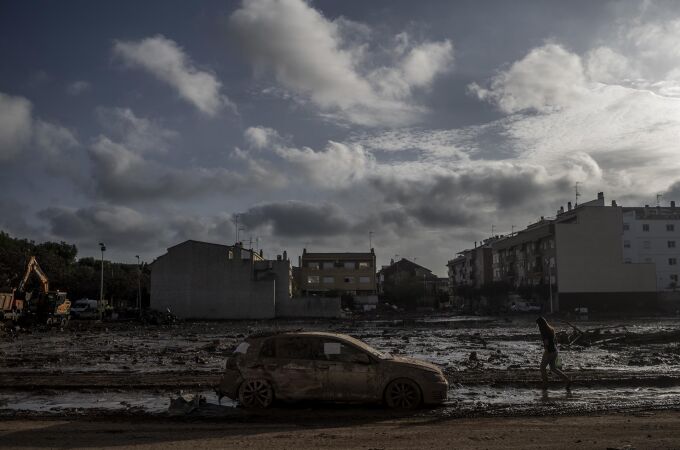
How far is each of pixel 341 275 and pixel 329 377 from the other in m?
89.9

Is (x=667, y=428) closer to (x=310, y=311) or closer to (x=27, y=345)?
(x=27, y=345)

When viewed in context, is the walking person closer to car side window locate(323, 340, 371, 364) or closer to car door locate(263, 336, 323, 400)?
car side window locate(323, 340, 371, 364)

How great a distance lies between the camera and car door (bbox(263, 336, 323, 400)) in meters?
11.7

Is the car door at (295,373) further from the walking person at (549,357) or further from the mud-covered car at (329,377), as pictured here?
the walking person at (549,357)

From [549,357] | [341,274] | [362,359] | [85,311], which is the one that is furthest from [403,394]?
[341,274]

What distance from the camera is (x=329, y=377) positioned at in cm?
1172

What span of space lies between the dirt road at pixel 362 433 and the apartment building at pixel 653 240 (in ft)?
295

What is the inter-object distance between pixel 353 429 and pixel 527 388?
5.97 metres

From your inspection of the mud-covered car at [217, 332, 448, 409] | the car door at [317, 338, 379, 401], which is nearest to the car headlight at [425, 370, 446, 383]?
the mud-covered car at [217, 332, 448, 409]

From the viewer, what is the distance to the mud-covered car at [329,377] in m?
11.7

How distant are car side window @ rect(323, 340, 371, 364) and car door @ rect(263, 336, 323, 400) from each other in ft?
0.77

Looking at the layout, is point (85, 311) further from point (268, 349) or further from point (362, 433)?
point (362, 433)

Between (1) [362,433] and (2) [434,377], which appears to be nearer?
(1) [362,433]

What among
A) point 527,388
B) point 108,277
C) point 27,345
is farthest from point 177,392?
point 108,277
